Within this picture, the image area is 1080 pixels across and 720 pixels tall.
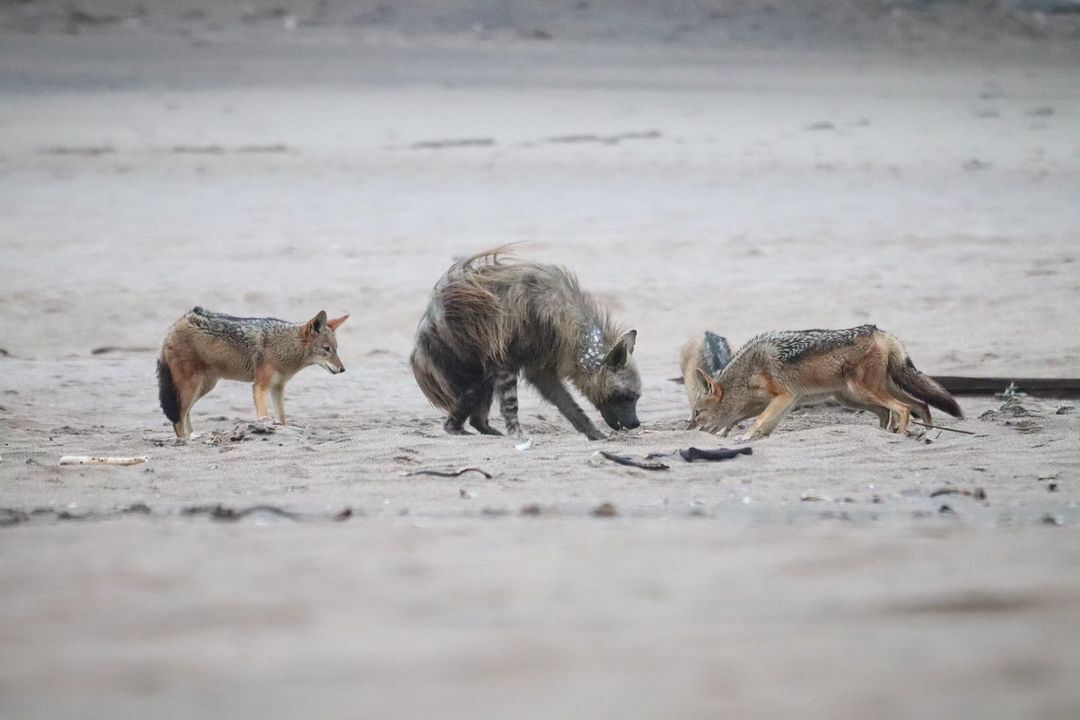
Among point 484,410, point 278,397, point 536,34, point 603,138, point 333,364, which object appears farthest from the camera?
point 536,34

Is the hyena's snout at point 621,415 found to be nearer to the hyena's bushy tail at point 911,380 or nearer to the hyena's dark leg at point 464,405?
the hyena's dark leg at point 464,405

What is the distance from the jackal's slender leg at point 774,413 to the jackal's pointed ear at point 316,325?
319 centimetres

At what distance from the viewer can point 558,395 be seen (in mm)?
10602

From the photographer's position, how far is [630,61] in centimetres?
3011

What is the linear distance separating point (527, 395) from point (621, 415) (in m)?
2.05

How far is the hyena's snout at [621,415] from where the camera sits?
1042 centimetres

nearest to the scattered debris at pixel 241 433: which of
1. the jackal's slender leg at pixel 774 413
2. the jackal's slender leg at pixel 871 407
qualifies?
the jackal's slender leg at pixel 774 413

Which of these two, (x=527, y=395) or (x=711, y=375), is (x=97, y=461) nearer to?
(x=711, y=375)

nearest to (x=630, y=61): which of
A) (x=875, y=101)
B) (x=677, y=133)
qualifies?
(x=875, y=101)

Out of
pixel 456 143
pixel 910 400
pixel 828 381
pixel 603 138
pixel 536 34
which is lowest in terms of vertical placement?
pixel 910 400

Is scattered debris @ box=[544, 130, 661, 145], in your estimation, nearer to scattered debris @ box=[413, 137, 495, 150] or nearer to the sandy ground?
the sandy ground

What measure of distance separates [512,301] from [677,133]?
12871 mm

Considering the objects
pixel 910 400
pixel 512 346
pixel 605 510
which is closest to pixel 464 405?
pixel 512 346

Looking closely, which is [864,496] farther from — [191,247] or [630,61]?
[630,61]
